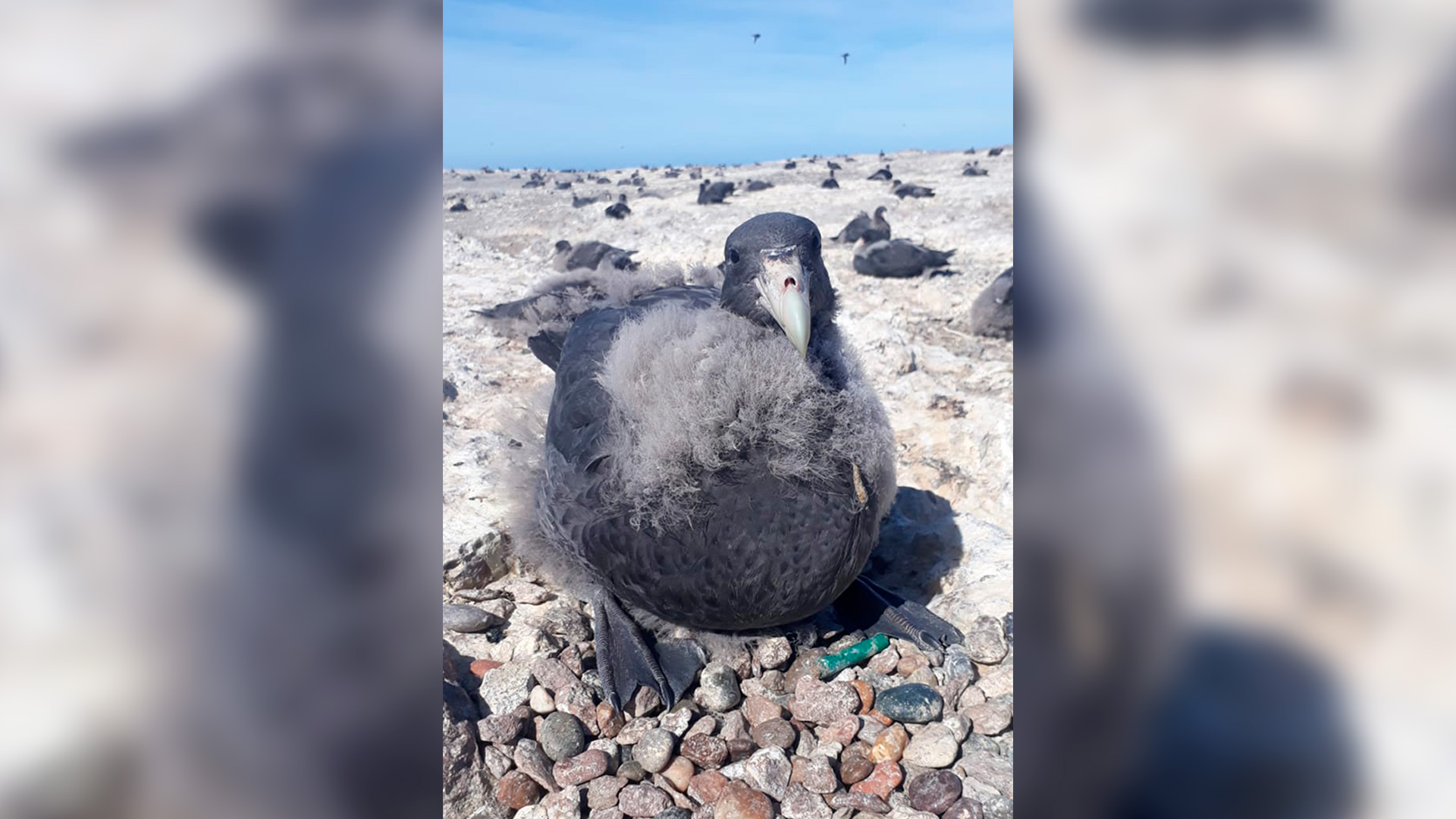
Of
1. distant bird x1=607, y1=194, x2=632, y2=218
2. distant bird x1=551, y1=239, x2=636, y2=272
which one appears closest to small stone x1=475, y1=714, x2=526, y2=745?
distant bird x1=551, y1=239, x2=636, y2=272

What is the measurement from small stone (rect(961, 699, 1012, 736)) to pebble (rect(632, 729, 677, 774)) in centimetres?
73

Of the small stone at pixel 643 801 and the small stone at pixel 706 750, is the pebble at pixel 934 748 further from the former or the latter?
the small stone at pixel 643 801

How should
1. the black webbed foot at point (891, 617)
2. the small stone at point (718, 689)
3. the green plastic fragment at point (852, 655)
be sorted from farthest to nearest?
the black webbed foot at point (891, 617)
the green plastic fragment at point (852, 655)
the small stone at point (718, 689)

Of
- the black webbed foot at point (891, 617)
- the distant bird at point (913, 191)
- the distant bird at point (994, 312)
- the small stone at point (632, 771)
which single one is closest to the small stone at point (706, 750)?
the small stone at point (632, 771)

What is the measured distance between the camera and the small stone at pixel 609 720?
2203mm

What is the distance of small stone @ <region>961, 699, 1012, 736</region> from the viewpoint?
6.75ft

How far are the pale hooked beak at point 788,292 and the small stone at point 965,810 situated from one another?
1032 mm

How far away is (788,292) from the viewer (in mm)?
2131

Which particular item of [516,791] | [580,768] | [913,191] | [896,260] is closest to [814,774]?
[580,768]

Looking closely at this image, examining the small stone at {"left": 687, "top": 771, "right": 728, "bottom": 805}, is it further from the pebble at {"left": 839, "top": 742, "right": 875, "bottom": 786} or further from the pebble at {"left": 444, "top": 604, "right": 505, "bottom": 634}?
the pebble at {"left": 444, "top": 604, "right": 505, "bottom": 634}
